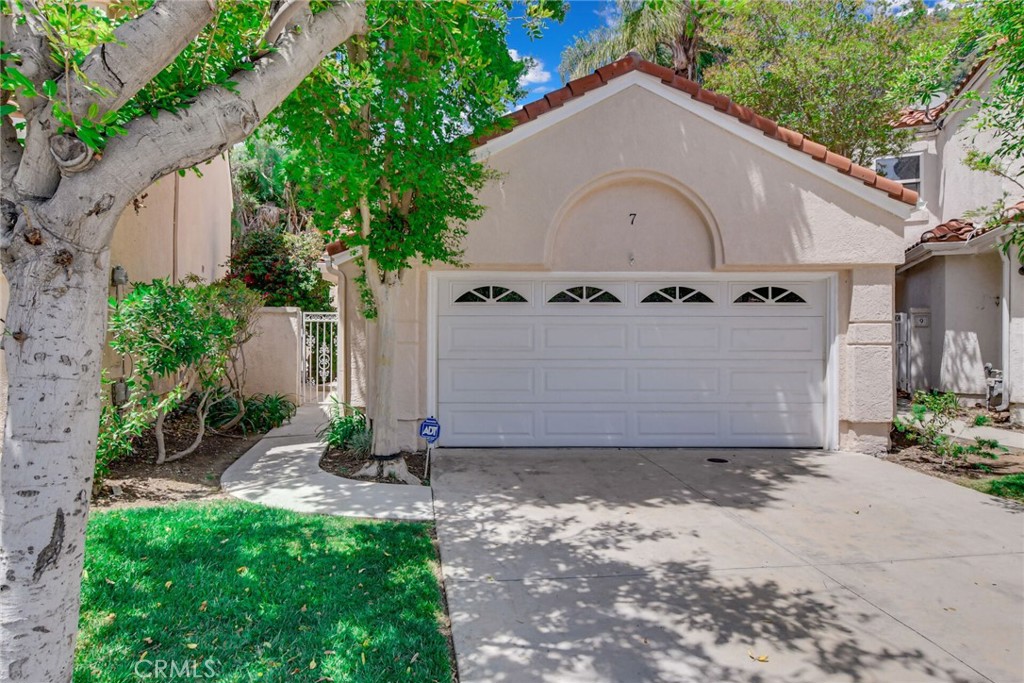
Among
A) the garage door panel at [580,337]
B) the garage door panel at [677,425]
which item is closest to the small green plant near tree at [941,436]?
the garage door panel at [677,425]

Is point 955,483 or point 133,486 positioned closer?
point 133,486

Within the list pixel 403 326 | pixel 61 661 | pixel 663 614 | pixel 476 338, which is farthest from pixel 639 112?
pixel 61 661

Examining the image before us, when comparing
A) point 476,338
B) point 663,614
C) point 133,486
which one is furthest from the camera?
point 476,338

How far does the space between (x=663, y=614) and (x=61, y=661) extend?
3127 mm

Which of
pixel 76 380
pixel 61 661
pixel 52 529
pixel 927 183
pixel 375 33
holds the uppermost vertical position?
pixel 927 183

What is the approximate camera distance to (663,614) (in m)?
3.73

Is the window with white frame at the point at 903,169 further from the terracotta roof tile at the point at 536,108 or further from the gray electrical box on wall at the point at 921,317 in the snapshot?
the terracotta roof tile at the point at 536,108

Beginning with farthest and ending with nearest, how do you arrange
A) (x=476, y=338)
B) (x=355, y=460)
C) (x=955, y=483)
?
1. (x=476, y=338)
2. (x=355, y=460)
3. (x=955, y=483)

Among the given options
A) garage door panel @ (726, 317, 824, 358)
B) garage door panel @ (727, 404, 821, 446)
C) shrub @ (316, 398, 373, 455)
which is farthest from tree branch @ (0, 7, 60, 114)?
garage door panel @ (727, 404, 821, 446)

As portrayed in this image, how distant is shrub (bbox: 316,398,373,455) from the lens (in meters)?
7.74

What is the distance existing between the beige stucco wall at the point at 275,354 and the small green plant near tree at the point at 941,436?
10956mm

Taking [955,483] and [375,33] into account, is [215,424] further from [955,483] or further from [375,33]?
[955,483]

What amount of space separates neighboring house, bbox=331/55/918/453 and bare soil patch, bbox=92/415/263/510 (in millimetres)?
2231

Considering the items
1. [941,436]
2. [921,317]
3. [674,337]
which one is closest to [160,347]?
[674,337]
